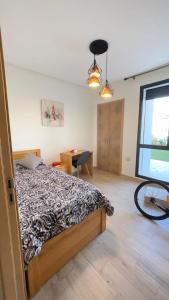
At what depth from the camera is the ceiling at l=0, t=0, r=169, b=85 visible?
4.81ft

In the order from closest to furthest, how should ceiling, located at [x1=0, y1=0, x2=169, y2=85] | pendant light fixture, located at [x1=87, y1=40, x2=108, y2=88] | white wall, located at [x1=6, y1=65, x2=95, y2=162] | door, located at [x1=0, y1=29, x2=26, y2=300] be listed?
door, located at [x1=0, y1=29, x2=26, y2=300] → ceiling, located at [x1=0, y1=0, x2=169, y2=85] → pendant light fixture, located at [x1=87, y1=40, x2=108, y2=88] → white wall, located at [x1=6, y1=65, x2=95, y2=162]

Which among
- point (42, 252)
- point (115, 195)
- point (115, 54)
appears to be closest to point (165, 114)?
point (115, 54)

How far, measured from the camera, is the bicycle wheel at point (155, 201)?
2.02 metres

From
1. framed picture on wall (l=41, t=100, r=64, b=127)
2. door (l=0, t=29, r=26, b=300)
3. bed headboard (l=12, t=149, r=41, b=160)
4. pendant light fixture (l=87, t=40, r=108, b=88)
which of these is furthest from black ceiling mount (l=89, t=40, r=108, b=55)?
bed headboard (l=12, t=149, r=41, b=160)

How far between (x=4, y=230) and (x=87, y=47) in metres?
2.50

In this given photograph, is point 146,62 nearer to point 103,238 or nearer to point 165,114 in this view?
point 165,114

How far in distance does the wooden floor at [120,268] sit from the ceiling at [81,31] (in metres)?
2.61

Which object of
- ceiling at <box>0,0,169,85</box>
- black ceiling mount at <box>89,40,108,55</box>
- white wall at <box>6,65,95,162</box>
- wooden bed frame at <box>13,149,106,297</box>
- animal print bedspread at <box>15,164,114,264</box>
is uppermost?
ceiling at <box>0,0,169,85</box>

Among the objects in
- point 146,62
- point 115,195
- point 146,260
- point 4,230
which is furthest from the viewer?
point 115,195

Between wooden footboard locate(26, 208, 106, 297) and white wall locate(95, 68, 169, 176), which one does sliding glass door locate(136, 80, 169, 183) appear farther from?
wooden footboard locate(26, 208, 106, 297)

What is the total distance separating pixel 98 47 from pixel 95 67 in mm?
560

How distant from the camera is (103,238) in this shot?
1718mm

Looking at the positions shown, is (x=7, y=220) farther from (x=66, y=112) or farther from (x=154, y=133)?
Result: (x=66, y=112)

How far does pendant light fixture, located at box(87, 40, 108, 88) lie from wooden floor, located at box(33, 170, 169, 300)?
1.97m
